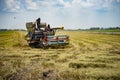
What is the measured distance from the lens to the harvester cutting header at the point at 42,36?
18219 millimetres

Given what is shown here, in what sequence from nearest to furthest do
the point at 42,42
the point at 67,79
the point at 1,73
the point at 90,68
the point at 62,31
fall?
1. the point at 67,79
2. the point at 1,73
3. the point at 90,68
4. the point at 42,42
5. the point at 62,31

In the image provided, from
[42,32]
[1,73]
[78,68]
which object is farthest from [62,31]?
[1,73]

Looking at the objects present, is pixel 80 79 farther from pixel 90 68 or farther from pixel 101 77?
pixel 90 68

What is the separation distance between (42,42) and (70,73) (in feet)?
33.6

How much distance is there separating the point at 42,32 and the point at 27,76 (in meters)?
11.9

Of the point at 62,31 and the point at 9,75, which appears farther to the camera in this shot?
the point at 62,31

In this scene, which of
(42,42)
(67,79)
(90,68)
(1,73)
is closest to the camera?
(67,79)

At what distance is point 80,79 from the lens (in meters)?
7.68

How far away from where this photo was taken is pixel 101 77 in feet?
26.3

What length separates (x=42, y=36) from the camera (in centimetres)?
1931

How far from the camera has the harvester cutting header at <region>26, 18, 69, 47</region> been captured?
18.2 meters

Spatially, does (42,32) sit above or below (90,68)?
above

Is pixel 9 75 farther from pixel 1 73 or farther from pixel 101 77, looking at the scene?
pixel 101 77

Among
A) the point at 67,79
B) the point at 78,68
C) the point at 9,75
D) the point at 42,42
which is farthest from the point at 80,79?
the point at 42,42
